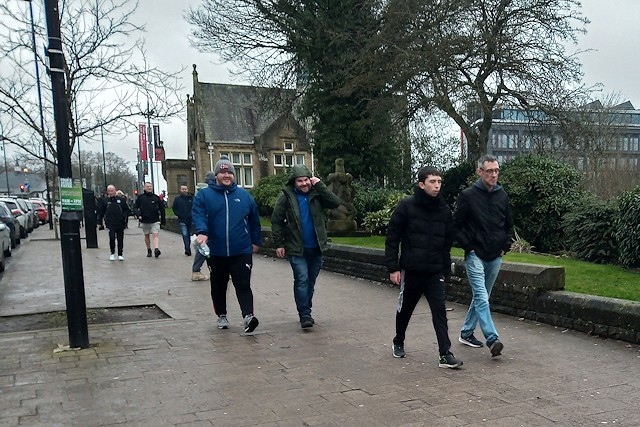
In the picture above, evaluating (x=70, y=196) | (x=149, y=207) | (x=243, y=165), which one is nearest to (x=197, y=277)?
(x=149, y=207)

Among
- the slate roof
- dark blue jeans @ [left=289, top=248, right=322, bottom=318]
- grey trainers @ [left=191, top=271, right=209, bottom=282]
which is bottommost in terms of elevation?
grey trainers @ [left=191, top=271, right=209, bottom=282]

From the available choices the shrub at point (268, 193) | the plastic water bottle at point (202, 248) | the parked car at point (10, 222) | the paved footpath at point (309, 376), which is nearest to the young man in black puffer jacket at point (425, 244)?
the paved footpath at point (309, 376)

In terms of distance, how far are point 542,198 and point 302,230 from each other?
7.73 m

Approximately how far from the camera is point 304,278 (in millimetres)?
6836

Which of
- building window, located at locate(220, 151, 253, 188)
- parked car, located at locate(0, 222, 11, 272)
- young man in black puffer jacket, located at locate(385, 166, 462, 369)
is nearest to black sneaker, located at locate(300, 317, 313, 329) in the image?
young man in black puffer jacket, located at locate(385, 166, 462, 369)

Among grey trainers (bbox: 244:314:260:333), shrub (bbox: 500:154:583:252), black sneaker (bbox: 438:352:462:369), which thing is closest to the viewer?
black sneaker (bbox: 438:352:462:369)

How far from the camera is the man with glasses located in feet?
18.0

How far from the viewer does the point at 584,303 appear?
6.18 metres

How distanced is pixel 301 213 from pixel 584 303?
130 inches

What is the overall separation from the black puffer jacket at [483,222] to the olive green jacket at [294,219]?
181 cm

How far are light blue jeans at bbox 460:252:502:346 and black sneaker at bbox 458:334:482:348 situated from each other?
15cm

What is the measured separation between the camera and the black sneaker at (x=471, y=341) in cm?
580

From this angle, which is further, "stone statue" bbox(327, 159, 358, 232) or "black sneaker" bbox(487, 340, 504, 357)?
"stone statue" bbox(327, 159, 358, 232)

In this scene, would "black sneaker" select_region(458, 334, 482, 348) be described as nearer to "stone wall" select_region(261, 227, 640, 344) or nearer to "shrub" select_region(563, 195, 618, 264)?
"stone wall" select_region(261, 227, 640, 344)
